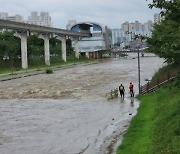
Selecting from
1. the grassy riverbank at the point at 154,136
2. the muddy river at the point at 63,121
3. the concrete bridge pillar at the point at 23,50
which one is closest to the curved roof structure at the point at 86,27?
the concrete bridge pillar at the point at 23,50

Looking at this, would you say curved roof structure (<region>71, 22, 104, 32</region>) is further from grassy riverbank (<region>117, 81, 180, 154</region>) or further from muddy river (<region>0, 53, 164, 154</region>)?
grassy riverbank (<region>117, 81, 180, 154</region>)

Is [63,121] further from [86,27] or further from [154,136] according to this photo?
[86,27]

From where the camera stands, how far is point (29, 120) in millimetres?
24500

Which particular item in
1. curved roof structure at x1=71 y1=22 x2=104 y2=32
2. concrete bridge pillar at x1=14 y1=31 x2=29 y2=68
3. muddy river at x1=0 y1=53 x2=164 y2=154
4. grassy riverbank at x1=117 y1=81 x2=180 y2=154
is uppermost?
curved roof structure at x1=71 y1=22 x2=104 y2=32

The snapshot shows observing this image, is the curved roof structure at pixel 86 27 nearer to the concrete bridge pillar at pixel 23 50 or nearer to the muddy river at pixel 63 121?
the concrete bridge pillar at pixel 23 50

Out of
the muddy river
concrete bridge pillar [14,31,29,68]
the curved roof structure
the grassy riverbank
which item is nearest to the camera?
the grassy riverbank

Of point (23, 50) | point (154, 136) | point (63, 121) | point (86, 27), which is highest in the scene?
point (86, 27)

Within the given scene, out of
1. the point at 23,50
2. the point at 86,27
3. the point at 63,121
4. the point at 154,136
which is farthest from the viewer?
the point at 86,27

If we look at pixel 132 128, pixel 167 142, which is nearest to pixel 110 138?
pixel 132 128

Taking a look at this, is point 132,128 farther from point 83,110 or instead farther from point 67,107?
point 67,107

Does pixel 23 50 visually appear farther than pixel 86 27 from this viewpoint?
No

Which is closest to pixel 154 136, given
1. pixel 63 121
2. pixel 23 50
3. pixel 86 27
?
pixel 63 121

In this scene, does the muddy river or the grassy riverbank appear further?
the muddy river

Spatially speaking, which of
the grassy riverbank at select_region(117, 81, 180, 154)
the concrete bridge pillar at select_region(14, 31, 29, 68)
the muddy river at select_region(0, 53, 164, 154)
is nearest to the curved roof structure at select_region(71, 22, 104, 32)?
the concrete bridge pillar at select_region(14, 31, 29, 68)
